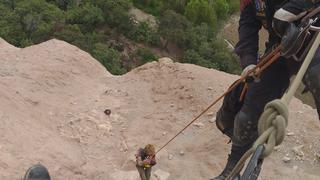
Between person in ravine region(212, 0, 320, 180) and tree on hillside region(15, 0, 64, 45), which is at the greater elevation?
person in ravine region(212, 0, 320, 180)

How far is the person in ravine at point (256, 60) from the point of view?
2670 mm

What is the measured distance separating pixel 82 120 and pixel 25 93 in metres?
0.66

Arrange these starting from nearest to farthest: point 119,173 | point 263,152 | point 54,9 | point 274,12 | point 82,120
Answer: point 263,152 → point 274,12 → point 119,173 → point 82,120 → point 54,9

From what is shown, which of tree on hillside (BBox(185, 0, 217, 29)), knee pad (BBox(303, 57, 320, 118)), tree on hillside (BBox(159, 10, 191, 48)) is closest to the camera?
knee pad (BBox(303, 57, 320, 118))

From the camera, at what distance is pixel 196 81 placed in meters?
5.77

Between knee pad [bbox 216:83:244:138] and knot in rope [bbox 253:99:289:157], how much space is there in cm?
155

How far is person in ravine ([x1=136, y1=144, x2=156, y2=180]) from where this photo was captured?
3939 mm


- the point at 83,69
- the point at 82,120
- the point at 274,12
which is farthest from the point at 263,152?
the point at 83,69

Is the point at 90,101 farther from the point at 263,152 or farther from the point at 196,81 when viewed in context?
the point at 263,152

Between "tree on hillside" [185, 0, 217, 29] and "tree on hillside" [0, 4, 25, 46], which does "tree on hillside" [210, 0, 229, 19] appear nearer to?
"tree on hillside" [185, 0, 217, 29]

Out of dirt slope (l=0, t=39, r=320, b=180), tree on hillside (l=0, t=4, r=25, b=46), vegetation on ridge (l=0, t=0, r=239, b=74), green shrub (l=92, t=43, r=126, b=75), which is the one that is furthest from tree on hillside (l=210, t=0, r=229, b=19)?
dirt slope (l=0, t=39, r=320, b=180)

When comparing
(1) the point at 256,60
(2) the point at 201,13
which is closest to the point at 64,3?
(2) the point at 201,13

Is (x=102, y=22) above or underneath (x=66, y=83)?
underneath

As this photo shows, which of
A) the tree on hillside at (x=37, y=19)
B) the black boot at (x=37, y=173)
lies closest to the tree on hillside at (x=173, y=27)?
the tree on hillside at (x=37, y=19)
